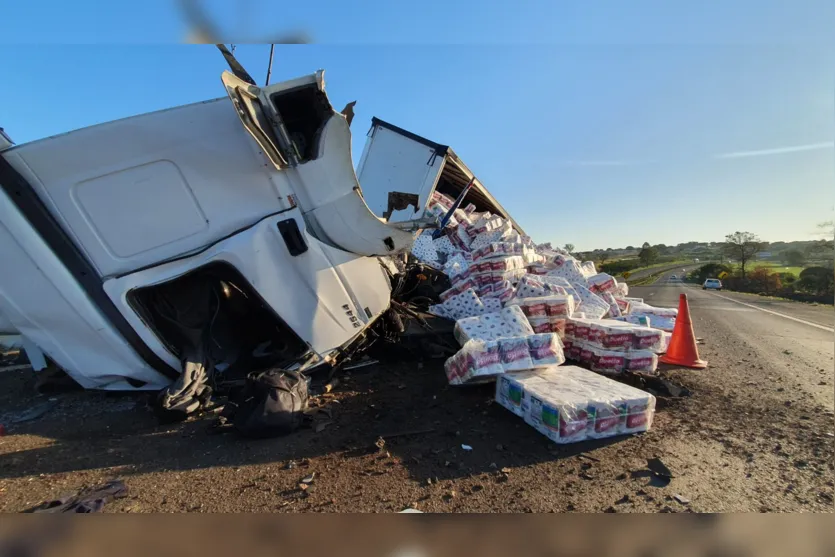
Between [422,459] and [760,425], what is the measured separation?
8.36 ft

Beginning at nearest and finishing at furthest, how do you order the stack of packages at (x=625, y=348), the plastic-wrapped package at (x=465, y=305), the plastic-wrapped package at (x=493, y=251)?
1. the stack of packages at (x=625, y=348)
2. the plastic-wrapped package at (x=465, y=305)
3. the plastic-wrapped package at (x=493, y=251)

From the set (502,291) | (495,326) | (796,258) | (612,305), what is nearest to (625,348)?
(495,326)

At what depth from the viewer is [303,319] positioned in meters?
3.12

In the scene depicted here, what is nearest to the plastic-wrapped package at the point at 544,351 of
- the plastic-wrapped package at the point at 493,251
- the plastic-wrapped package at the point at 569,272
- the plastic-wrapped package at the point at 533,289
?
the plastic-wrapped package at the point at 533,289

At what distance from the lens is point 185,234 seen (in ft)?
9.36

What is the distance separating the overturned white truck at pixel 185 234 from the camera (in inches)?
102

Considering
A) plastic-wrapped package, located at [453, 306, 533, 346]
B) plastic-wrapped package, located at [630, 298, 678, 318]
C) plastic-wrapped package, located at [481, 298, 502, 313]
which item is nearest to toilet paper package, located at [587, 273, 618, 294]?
plastic-wrapped package, located at [630, 298, 678, 318]

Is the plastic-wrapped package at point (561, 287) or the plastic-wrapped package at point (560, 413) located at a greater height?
the plastic-wrapped package at point (561, 287)

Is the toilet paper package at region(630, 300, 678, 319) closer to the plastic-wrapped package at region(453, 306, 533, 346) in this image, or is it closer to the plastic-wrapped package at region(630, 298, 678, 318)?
the plastic-wrapped package at region(630, 298, 678, 318)

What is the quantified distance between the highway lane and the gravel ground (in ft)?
0.04

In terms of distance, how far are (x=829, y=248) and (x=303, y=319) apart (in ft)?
9.93

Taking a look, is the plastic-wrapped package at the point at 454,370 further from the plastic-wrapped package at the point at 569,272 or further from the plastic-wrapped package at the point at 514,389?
the plastic-wrapped package at the point at 569,272

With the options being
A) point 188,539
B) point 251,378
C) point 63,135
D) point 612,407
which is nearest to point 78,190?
point 63,135

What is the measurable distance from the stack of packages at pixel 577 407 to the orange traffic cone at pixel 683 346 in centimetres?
188
